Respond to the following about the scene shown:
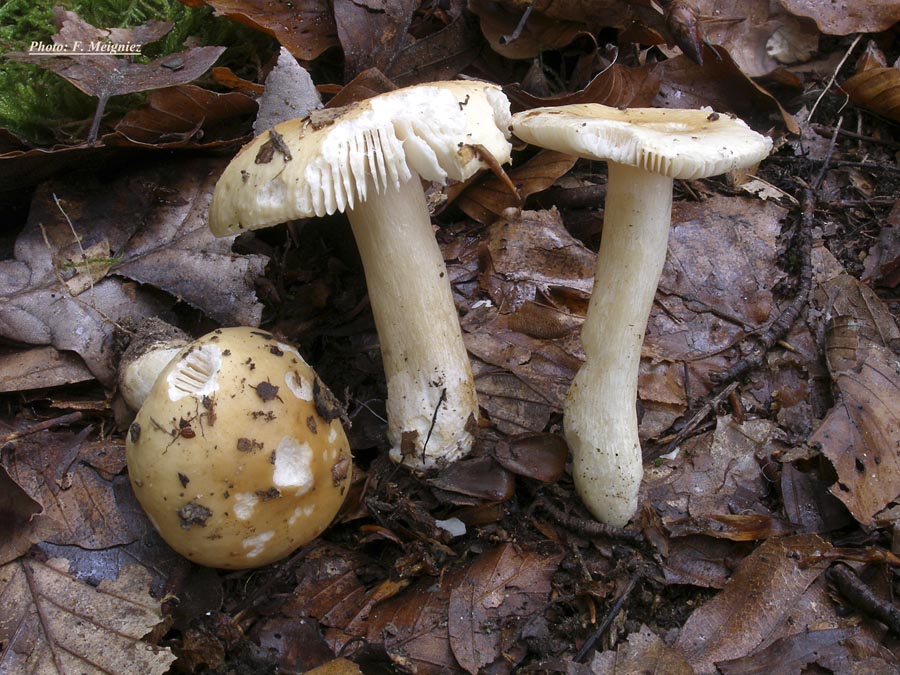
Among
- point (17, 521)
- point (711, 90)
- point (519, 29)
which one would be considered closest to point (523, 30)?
point (519, 29)

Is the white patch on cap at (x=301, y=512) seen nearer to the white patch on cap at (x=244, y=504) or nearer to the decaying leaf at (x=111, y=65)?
the white patch on cap at (x=244, y=504)

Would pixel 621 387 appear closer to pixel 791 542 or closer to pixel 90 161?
pixel 791 542

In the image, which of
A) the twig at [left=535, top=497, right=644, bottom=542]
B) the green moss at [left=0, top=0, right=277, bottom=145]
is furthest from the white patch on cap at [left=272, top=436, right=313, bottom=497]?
the green moss at [left=0, top=0, right=277, bottom=145]

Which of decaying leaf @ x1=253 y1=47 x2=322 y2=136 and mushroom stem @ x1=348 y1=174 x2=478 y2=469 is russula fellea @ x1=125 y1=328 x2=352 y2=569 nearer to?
mushroom stem @ x1=348 y1=174 x2=478 y2=469

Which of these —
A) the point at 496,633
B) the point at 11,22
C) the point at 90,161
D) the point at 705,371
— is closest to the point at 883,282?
the point at 705,371

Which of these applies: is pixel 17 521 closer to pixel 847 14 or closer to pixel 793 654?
pixel 793 654
